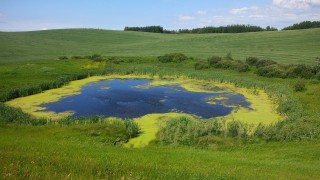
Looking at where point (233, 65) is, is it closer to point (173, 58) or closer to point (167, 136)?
Result: point (173, 58)

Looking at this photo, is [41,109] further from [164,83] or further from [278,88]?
[278,88]

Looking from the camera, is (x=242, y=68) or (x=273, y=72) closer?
(x=273, y=72)

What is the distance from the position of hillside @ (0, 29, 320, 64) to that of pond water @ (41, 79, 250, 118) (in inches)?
1308

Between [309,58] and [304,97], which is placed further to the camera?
[309,58]

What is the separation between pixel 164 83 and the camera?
52000 millimetres

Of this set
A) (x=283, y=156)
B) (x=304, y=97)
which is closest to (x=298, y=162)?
(x=283, y=156)

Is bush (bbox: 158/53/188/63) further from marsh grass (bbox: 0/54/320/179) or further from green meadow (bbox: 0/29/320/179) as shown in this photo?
marsh grass (bbox: 0/54/320/179)

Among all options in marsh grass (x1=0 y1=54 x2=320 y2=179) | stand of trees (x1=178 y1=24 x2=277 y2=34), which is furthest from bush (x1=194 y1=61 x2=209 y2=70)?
stand of trees (x1=178 y1=24 x2=277 y2=34)

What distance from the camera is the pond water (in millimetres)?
34188

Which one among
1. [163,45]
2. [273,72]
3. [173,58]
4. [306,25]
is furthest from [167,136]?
[306,25]

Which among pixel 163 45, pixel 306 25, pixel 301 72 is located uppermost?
pixel 306 25

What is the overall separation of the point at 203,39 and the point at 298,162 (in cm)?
9983

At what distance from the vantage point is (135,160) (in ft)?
44.9

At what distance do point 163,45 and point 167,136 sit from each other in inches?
3492
